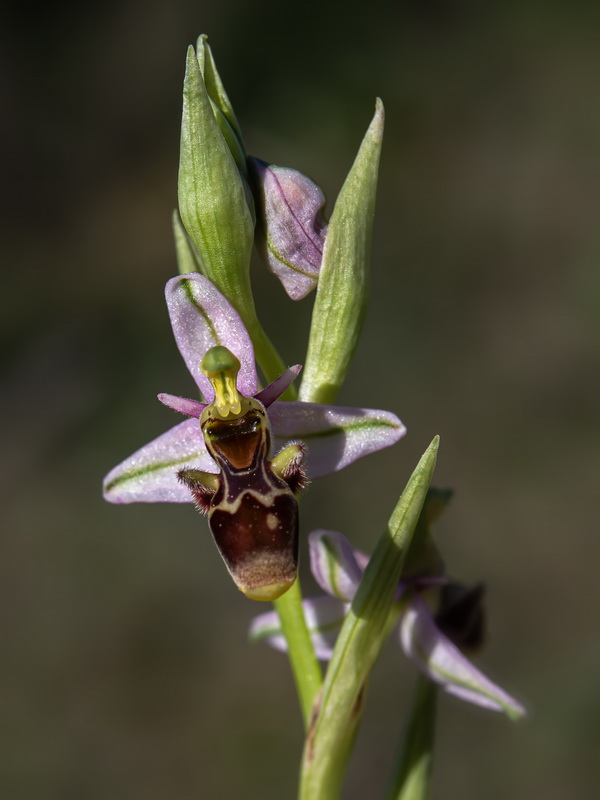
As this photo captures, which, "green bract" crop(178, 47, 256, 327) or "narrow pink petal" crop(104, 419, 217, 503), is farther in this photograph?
"narrow pink petal" crop(104, 419, 217, 503)

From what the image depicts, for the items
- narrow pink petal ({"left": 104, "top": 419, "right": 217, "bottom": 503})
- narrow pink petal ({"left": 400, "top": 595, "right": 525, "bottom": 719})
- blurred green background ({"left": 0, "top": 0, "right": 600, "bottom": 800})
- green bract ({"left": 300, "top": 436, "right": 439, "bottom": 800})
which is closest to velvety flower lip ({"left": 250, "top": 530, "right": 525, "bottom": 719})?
narrow pink petal ({"left": 400, "top": 595, "right": 525, "bottom": 719})

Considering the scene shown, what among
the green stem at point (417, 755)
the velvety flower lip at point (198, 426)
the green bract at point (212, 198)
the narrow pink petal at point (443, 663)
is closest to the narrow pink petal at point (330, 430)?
the velvety flower lip at point (198, 426)

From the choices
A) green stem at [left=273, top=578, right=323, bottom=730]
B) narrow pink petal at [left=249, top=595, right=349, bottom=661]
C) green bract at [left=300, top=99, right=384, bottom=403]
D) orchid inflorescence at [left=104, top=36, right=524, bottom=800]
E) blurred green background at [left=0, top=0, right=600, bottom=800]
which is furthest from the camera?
blurred green background at [left=0, top=0, right=600, bottom=800]

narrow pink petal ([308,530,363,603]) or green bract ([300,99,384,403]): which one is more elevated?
green bract ([300,99,384,403])

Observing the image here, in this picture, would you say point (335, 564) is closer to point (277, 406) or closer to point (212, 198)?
point (277, 406)

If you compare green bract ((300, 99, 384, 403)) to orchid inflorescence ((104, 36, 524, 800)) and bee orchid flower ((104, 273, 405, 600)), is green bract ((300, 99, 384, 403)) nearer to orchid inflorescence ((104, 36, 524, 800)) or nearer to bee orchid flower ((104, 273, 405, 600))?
orchid inflorescence ((104, 36, 524, 800))

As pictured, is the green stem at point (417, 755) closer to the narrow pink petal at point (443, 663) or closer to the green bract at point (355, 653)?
the narrow pink petal at point (443, 663)

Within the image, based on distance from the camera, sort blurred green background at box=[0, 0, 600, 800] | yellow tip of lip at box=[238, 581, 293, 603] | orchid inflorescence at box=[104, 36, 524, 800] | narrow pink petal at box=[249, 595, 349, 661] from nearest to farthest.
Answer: yellow tip of lip at box=[238, 581, 293, 603]
orchid inflorescence at box=[104, 36, 524, 800]
narrow pink petal at box=[249, 595, 349, 661]
blurred green background at box=[0, 0, 600, 800]

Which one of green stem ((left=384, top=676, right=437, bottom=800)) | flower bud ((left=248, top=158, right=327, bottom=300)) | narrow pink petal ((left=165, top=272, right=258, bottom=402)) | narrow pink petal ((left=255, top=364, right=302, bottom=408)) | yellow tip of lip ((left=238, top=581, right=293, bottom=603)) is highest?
flower bud ((left=248, top=158, right=327, bottom=300))
